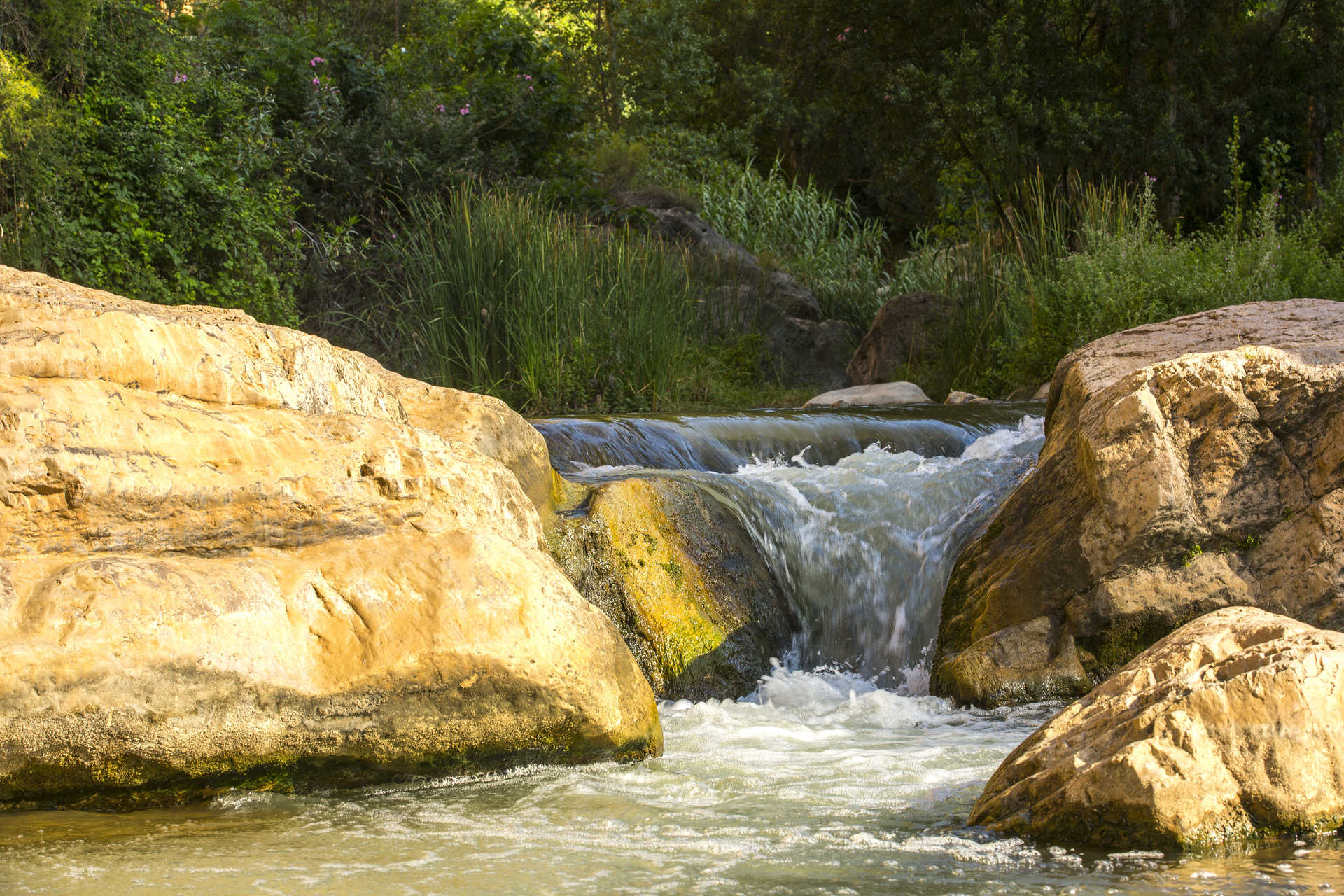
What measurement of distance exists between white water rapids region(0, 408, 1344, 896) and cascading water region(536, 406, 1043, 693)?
5 centimetres

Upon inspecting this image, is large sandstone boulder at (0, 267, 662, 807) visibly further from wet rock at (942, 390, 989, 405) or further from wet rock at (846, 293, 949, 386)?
wet rock at (846, 293, 949, 386)

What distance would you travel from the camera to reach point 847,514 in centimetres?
596

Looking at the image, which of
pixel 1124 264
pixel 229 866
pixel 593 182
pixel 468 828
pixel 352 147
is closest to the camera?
pixel 229 866

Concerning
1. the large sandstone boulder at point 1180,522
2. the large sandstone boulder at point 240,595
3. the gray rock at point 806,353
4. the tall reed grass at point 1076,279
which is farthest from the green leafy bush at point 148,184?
the large sandstone boulder at point 1180,522

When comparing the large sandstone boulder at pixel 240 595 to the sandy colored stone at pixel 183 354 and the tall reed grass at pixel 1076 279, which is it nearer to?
the sandy colored stone at pixel 183 354

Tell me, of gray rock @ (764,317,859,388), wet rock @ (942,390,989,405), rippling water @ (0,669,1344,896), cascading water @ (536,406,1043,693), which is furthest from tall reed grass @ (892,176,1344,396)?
rippling water @ (0,669,1344,896)

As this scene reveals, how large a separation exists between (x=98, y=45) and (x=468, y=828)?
334 inches

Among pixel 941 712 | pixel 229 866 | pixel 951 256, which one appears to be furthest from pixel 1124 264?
pixel 229 866

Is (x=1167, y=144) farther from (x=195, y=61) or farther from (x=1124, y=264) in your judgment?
(x=195, y=61)

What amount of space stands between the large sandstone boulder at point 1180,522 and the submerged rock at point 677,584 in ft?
2.96

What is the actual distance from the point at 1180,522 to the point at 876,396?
681cm

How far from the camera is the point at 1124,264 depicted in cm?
1030

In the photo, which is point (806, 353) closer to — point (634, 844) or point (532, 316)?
point (532, 316)

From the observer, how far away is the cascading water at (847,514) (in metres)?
5.52
